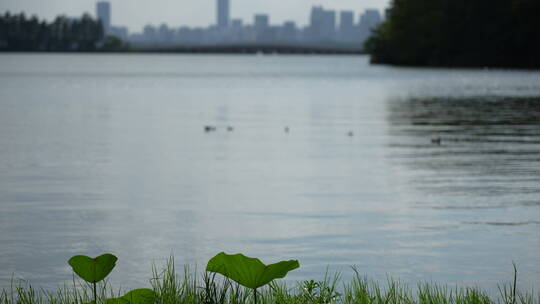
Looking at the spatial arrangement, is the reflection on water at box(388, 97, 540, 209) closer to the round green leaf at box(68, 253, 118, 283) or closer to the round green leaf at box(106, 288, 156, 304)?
the round green leaf at box(106, 288, 156, 304)

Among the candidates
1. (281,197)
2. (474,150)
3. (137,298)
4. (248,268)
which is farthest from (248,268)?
(474,150)

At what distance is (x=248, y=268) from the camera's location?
6.98 meters

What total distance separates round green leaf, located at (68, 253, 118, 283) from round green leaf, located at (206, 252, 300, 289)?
702 mm

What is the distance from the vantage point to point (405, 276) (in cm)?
1117

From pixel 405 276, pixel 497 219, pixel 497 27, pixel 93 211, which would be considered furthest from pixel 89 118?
pixel 497 27

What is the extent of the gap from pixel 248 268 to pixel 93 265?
1.08m

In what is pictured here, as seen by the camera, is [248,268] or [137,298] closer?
[248,268]

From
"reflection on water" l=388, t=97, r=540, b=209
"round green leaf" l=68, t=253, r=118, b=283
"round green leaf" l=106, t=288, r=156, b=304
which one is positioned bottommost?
"reflection on water" l=388, t=97, r=540, b=209

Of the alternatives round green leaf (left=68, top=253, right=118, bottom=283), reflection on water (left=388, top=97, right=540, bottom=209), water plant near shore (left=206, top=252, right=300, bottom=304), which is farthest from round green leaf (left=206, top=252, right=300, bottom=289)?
reflection on water (left=388, top=97, right=540, bottom=209)

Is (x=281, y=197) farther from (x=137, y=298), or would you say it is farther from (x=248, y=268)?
(x=248, y=268)

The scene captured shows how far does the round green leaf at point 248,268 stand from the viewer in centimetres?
687

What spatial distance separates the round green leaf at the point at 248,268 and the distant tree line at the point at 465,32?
111978mm

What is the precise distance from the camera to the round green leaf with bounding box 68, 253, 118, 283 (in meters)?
6.99

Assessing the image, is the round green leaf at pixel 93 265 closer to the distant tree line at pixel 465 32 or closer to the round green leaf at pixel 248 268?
the round green leaf at pixel 248 268
